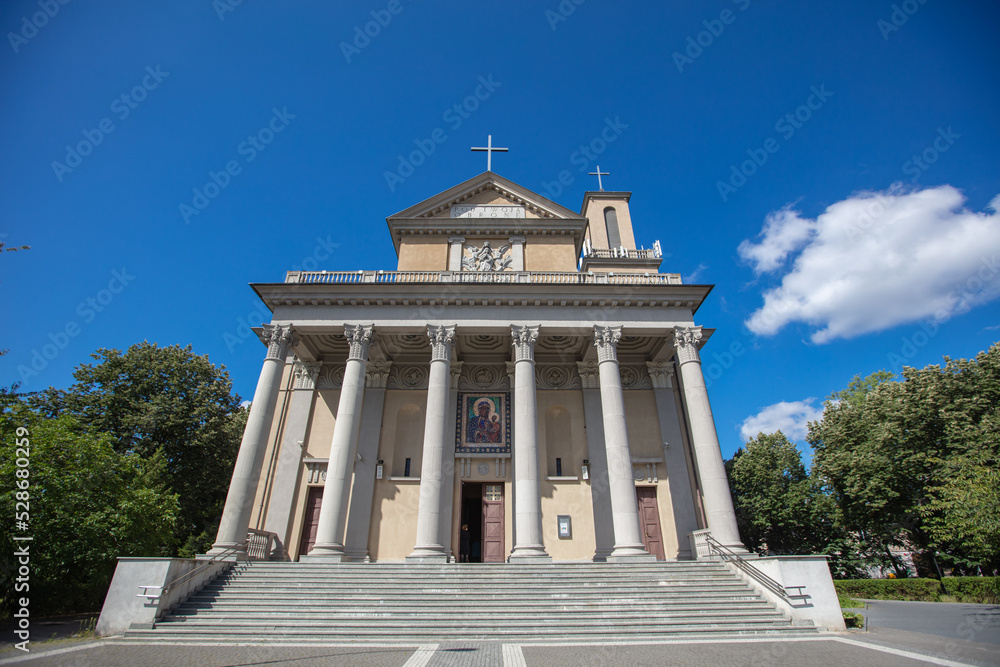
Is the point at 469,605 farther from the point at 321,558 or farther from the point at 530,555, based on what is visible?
the point at 321,558

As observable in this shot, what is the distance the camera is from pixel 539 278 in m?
22.5

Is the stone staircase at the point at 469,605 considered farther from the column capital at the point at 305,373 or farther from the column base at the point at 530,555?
the column capital at the point at 305,373

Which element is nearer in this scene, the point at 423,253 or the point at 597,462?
the point at 597,462

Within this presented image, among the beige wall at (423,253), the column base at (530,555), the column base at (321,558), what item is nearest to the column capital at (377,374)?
the beige wall at (423,253)

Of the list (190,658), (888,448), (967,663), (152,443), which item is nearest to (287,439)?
(152,443)

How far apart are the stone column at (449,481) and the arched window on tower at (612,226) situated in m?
14.2

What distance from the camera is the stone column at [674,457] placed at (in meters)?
20.8

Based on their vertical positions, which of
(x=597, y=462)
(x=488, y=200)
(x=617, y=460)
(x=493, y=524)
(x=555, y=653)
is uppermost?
(x=488, y=200)

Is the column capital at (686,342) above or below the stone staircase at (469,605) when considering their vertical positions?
above

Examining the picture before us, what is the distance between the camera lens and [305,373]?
23531 mm

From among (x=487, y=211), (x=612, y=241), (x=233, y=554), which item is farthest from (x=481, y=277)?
(x=233, y=554)

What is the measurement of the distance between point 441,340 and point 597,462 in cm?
933

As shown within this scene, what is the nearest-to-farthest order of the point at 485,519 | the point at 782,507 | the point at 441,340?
the point at 441,340
the point at 485,519
the point at 782,507

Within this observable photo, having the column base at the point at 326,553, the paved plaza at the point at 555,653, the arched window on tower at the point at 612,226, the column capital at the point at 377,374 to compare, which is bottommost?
the paved plaza at the point at 555,653
